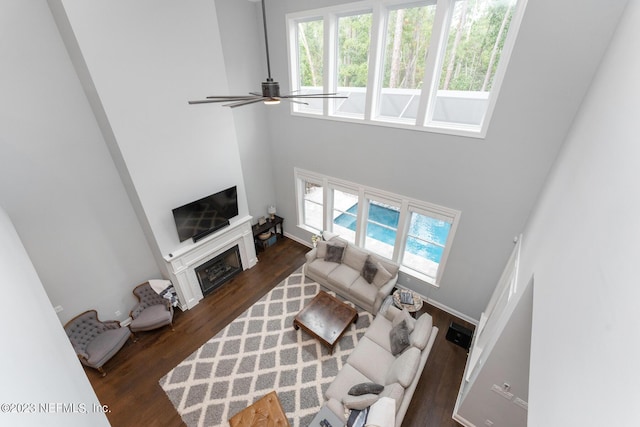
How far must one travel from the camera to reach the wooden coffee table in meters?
4.53

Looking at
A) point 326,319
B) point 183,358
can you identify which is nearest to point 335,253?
point 326,319

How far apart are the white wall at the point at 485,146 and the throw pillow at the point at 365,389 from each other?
2477 mm

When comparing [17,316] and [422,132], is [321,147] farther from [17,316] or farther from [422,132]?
[17,316]

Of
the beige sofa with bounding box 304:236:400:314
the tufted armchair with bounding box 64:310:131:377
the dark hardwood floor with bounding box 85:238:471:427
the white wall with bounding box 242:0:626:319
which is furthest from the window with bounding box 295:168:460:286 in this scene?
the tufted armchair with bounding box 64:310:131:377

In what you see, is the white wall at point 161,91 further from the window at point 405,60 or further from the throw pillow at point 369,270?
the throw pillow at point 369,270

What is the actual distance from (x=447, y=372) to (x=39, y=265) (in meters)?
6.66

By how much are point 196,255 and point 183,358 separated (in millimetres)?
1867

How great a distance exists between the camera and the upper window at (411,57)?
11.9 feet

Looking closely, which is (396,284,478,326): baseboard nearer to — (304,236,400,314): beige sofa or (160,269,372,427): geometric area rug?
(304,236,400,314): beige sofa

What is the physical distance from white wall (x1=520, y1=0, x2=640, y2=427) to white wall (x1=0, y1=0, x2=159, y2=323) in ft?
18.9

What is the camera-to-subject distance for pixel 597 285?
1094 mm

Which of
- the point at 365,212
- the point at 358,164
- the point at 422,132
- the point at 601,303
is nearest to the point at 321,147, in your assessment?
the point at 358,164

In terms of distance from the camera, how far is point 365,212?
568 centimetres

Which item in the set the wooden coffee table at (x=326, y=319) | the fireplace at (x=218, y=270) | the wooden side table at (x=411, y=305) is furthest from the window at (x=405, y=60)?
the fireplace at (x=218, y=270)
